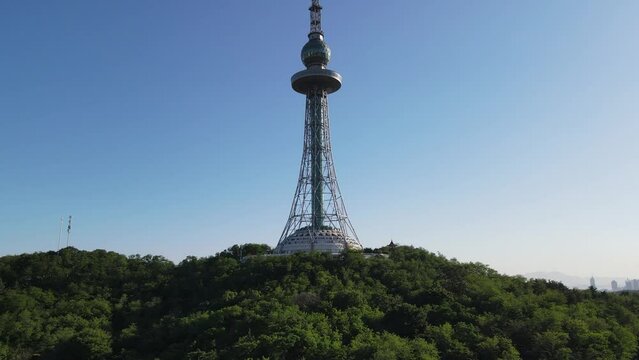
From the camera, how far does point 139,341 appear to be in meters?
29.6

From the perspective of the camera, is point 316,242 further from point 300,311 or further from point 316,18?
point 316,18

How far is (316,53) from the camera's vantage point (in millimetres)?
51125

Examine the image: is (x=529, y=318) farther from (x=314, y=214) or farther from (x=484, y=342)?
(x=314, y=214)

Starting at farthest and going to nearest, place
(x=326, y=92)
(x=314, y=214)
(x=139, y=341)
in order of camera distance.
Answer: (x=326, y=92), (x=314, y=214), (x=139, y=341)

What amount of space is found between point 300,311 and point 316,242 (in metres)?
16.8

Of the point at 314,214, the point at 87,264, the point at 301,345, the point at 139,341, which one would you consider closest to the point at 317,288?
the point at 301,345

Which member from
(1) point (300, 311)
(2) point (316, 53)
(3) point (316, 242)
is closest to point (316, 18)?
(2) point (316, 53)

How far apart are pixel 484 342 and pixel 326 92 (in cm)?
3403

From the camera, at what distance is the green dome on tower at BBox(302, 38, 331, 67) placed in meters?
51.2

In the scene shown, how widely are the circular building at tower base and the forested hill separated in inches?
200

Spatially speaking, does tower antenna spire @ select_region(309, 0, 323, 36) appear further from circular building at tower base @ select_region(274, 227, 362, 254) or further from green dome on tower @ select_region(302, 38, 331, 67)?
circular building at tower base @ select_region(274, 227, 362, 254)

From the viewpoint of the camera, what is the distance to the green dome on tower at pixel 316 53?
51.2 meters

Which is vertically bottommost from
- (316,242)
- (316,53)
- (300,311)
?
(300,311)

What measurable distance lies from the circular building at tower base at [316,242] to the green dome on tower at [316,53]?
17.6 metres
